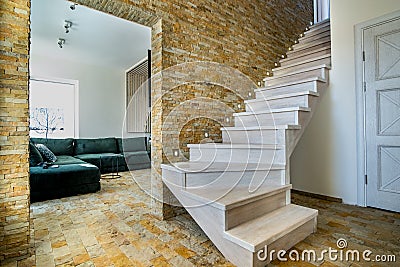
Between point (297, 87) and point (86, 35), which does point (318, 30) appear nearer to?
point (297, 87)

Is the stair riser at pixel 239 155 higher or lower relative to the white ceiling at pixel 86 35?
lower

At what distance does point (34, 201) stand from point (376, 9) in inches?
185

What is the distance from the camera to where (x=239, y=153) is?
2.19 metres

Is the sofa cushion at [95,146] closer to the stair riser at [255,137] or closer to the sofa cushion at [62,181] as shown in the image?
the sofa cushion at [62,181]

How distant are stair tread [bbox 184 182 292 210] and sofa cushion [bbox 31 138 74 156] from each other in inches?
172

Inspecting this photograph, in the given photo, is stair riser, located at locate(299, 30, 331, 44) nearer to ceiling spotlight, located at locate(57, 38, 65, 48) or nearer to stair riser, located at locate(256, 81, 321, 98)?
stair riser, located at locate(256, 81, 321, 98)

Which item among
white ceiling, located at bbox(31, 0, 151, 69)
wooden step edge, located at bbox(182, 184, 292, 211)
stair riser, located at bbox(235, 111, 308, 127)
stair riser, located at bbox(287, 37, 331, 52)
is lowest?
wooden step edge, located at bbox(182, 184, 292, 211)

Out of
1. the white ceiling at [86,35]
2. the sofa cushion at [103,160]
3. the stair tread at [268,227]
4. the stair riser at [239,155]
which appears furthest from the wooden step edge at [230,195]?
the sofa cushion at [103,160]

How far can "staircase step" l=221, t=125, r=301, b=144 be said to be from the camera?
2018mm

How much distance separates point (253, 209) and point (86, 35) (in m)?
4.49

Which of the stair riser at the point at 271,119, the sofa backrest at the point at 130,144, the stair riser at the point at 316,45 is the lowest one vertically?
the sofa backrest at the point at 130,144

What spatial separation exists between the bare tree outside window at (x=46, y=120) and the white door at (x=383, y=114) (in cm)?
636

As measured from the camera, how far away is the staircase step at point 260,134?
6.62ft

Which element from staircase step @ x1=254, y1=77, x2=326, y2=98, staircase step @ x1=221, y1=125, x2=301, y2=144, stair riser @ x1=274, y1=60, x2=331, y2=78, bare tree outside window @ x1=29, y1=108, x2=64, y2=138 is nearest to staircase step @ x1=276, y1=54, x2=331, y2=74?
stair riser @ x1=274, y1=60, x2=331, y2=78
